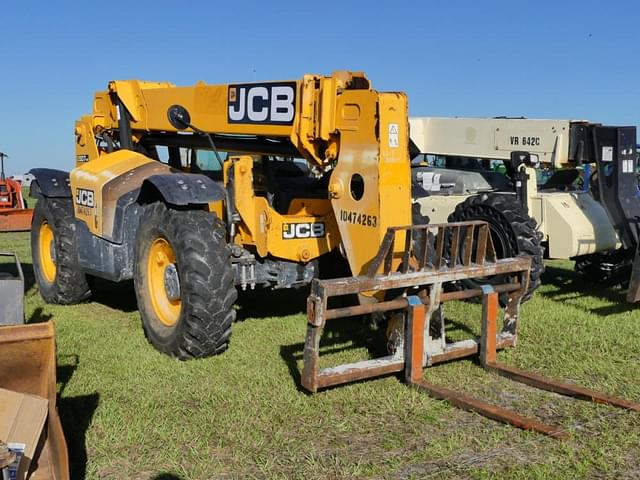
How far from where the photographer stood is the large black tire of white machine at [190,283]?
5.32 meters

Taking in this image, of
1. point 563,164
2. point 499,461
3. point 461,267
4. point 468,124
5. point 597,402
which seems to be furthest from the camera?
point 468,124

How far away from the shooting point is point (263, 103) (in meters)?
5.71

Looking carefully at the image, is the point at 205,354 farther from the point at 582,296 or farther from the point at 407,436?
the point at 582,296

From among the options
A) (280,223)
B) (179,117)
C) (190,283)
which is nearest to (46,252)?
(179,117)

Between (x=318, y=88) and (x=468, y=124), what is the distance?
409 centimetres

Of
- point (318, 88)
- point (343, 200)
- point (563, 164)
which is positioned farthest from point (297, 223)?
point (563, 164)

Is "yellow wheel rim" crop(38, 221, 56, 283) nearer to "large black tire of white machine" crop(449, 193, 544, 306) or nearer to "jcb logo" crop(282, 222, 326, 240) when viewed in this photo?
"jcb logo" crop(282, 222, 326, 240)

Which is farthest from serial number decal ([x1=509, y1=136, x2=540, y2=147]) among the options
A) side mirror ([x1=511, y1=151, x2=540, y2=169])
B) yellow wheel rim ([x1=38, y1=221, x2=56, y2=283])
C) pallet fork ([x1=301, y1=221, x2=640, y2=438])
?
yellow wheel rim ([x1=38, y1=221, x2=56, y2=283])

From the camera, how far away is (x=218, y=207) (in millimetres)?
6215

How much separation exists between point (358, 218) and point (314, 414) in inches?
57.0

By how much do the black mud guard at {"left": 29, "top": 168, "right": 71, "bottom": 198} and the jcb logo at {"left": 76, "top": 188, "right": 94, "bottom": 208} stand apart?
1.89 feet

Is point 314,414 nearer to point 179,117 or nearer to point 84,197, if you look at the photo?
point 179,117

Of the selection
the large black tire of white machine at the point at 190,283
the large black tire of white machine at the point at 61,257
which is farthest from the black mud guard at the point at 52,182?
the large black tire of white machine at the point at 190,283

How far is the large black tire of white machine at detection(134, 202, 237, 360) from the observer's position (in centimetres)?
532
